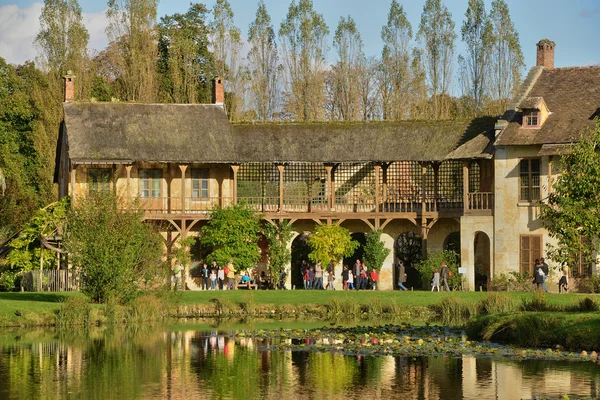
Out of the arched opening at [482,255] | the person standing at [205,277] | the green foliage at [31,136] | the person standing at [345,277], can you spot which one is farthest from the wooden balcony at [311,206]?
the green foliage at [31,136]

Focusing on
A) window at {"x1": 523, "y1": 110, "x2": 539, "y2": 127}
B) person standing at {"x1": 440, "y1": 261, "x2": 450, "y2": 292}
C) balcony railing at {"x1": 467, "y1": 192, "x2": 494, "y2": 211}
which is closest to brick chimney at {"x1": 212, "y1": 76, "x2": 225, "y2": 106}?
balcony railing at {"x1": 467, "y1": 192, "x2": 494, "y2": 211}

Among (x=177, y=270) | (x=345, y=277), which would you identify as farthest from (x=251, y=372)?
(x=345, y=277)

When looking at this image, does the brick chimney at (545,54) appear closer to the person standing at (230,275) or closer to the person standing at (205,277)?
the person standing at (230,275)

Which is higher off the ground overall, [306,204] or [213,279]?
[306,204]

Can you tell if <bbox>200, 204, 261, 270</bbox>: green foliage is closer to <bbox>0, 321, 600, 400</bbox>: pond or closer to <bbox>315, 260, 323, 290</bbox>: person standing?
<bbox>315, 260, 323, 290</bbox>: person standing

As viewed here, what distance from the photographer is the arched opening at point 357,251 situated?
5078cm

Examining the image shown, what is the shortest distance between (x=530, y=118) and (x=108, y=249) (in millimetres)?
17656

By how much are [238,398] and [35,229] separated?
24.3 metres

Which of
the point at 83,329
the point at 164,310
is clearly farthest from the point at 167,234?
the point at 83,329

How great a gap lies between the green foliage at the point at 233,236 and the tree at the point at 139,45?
1457 cm

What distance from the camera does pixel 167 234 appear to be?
159 ft

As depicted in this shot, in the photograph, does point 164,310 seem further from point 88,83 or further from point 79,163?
point 88,83

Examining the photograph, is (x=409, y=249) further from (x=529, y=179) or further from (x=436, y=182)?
(x=529, y=179)

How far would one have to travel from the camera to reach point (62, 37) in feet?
196
